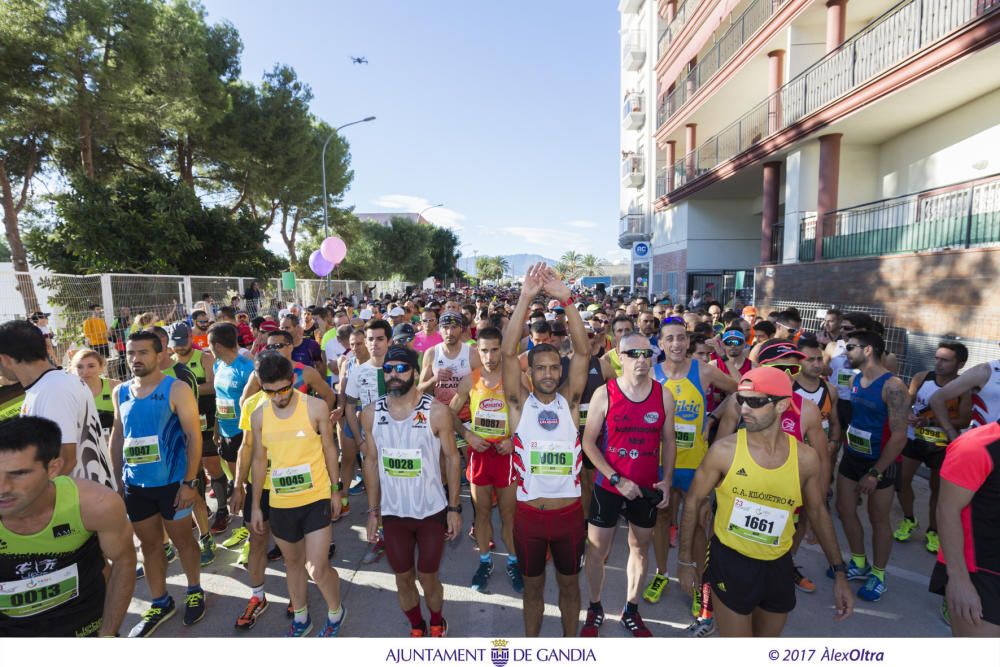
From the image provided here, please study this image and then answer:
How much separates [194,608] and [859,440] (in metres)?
5.33

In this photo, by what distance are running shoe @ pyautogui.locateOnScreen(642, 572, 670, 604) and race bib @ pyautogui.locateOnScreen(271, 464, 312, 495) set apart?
2.70 meters

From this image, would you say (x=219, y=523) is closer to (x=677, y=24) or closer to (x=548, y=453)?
(x=548, y=453)

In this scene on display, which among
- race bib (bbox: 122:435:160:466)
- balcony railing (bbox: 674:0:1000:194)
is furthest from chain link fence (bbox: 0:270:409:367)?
balcony railing (bbox: 674:0:1000:194)

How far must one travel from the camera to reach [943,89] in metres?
9.14

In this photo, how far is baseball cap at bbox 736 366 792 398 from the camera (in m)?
2.43

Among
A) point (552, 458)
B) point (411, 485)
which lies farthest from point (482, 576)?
point (552, 458)

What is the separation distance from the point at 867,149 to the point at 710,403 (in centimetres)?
1234

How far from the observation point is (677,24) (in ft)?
72.1

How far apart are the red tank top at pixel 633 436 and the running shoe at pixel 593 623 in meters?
0.88

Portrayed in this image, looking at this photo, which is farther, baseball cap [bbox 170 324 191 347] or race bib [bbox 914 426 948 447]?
baseball cap [bbox 170 324 191 347]

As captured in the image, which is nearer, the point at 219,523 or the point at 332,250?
the point at 219,523

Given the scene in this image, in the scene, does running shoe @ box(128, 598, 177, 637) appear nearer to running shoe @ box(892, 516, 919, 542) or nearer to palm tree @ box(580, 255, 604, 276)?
running shoe @ box(892, 516, 919, 542)
